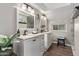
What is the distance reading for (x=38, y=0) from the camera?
170 centimetres

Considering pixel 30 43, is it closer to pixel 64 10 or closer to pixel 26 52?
pixel 26 52

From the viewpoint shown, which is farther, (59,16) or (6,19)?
(59,16)

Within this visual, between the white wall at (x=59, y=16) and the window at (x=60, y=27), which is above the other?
the white wall at (x=59, y=16)

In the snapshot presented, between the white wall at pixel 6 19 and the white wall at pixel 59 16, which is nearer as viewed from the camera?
the white wall at pixel 6 19

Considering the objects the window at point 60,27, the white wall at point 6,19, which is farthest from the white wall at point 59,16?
the white wall at point 6,19

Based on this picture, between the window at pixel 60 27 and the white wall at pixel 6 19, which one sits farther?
the window at pixel 60 27

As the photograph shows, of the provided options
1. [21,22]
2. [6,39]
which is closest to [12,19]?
[21,22]

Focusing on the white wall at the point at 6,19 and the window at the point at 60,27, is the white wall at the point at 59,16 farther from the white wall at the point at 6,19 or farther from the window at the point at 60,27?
the white wall at the point at 6,19

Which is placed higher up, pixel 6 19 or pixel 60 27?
pixel 6 19

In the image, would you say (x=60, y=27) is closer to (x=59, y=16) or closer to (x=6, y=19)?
(x=59, y=16)

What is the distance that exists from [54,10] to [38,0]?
2.68 ft

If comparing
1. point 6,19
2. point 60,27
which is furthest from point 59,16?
point 6,19

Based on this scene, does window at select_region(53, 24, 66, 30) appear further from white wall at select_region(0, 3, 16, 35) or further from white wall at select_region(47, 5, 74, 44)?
white wall at select_region(0, 3, 16, 35)

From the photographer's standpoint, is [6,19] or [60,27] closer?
[6,19]
